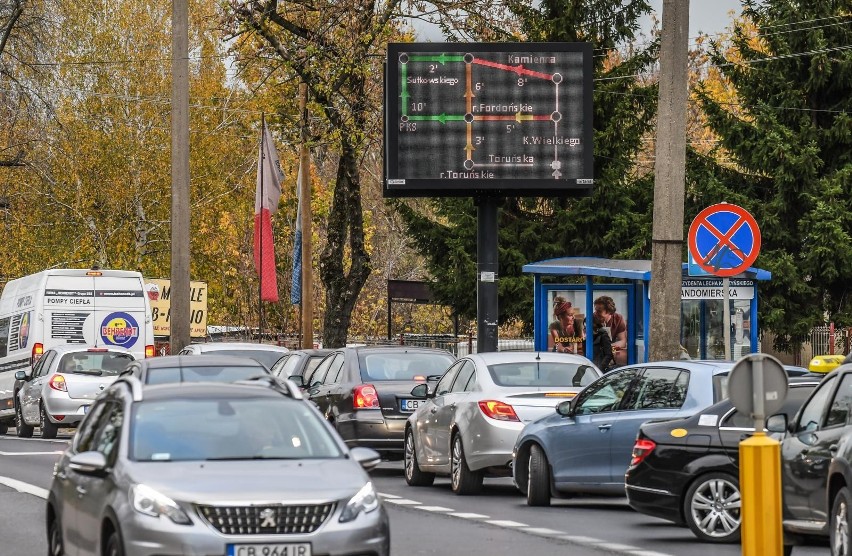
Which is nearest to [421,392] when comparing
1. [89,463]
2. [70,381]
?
[89,463]

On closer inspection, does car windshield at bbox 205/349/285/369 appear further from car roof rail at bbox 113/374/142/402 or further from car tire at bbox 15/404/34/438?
car roof rail at bbox 113/374/142/402

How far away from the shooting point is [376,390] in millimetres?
20859

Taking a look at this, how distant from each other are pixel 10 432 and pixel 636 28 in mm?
17253

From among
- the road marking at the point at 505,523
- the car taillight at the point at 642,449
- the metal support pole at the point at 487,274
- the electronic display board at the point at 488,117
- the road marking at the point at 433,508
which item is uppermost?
the electronic display board at the point at 488,117

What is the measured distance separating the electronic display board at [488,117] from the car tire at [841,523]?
17277 mm

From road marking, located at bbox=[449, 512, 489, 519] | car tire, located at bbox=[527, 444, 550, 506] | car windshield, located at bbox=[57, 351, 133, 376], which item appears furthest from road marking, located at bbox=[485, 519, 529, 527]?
car windshield, located at bbox=[57, 351, 133, 376]

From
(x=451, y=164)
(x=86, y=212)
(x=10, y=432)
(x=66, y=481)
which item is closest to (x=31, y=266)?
(x=86, y=212)

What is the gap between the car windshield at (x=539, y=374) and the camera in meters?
18.0

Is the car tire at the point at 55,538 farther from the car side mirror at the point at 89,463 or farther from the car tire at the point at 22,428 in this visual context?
the car tire at the point at 22,428

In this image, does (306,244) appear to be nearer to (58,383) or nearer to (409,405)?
(58,383)

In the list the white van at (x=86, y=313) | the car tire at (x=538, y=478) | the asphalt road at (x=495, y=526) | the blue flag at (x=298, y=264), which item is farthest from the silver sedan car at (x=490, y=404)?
the blue flag at (x=298, y=264)

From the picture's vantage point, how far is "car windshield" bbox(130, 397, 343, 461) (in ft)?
33.0

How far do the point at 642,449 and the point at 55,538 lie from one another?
504 cm

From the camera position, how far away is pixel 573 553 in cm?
1272
